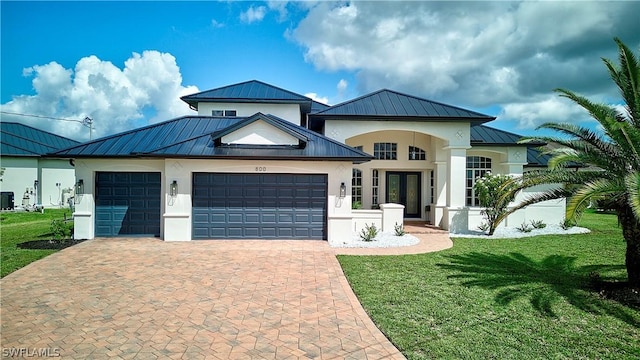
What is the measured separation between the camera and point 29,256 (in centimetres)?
1048

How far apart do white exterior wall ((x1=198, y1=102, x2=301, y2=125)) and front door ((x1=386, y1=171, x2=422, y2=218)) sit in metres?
6.81

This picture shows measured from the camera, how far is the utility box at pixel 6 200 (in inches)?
995

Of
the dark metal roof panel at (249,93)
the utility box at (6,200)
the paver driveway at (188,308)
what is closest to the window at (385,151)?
the dark metal roof panel at (249,93)

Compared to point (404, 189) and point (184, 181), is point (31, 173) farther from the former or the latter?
point (404, 189)

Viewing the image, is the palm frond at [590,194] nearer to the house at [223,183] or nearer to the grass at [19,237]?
the house at [223,183]

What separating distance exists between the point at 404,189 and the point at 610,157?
1198cm

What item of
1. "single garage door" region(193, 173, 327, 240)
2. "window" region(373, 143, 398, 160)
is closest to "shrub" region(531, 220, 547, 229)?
"window" region(373, 143, 398, 160)

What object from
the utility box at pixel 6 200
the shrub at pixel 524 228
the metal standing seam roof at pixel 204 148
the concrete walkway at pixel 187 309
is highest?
the metal standing seam roof at pixel 204 148

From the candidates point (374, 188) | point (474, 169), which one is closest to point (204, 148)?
point (374, 188)

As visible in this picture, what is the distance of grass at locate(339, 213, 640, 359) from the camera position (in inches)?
201

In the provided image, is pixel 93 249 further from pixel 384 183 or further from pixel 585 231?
pixel 585 231

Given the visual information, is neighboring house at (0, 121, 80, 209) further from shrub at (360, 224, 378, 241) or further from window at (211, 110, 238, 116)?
shrub at (360, 224, 378, 241)

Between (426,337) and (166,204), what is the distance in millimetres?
10895

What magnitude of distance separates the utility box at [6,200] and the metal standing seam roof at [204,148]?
60.0 feet
